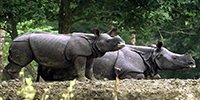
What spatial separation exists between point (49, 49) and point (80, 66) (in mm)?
517

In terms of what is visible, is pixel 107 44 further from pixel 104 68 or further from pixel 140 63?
pixel 140 63

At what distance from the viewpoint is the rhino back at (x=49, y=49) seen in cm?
809

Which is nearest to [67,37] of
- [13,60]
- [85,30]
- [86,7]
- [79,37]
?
[79,37]

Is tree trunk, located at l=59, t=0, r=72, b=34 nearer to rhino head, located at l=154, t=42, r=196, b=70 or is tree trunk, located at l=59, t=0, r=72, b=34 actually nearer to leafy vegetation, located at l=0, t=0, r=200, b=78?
leafy vegetation, located at l=0, t=0, r=200, b=78

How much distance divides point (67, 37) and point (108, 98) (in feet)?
6.73

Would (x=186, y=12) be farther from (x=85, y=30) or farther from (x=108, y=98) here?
(x=85, y=30)

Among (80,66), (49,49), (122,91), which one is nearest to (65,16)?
(49,49)

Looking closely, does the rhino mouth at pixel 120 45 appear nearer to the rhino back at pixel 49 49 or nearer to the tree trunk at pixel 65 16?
the rhino back at pixel 49 49

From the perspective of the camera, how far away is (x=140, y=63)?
31.2 feet

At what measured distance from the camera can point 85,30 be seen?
24.4m

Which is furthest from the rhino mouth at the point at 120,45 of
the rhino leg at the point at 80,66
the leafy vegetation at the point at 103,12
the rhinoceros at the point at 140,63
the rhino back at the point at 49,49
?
the leafy vegetation at the point at 103,12

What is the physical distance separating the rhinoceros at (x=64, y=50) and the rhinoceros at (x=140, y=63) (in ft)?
3.43

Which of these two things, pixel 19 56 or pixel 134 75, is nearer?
pixel 19 56

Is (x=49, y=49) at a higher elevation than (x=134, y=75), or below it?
higher
